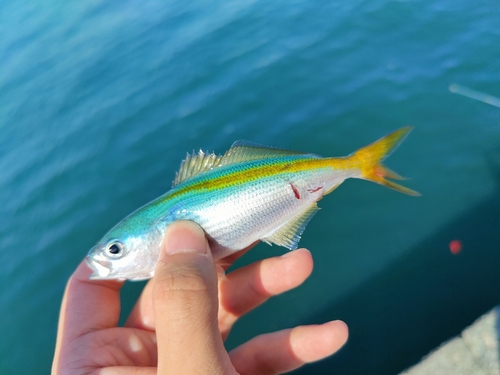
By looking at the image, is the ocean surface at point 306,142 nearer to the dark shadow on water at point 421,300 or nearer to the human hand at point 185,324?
the dark shadow on water at point 421,300

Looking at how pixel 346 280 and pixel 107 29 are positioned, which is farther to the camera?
pixel 107 29

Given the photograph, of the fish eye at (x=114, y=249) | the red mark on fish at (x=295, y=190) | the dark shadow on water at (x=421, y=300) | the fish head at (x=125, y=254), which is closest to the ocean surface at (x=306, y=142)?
the dark shadow on water at (x=421, y=300)

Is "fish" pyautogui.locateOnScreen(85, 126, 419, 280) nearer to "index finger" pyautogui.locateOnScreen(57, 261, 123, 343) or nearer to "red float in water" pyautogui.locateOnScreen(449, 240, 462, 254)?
"index finger" pyautogui.locateOnScreen(57, 261, 123, 343)

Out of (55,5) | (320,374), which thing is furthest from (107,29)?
(320,374)

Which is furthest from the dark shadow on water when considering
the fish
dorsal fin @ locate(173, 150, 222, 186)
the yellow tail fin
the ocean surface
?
dorsal fin @ locate(173, 150, 222, 186)

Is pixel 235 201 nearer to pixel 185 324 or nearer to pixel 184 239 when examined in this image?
pixel 184 239

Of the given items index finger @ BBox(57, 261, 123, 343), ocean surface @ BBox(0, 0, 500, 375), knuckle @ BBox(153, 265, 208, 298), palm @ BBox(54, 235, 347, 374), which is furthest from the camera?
ocean surface @ BBox(0, 0, 500, 375)

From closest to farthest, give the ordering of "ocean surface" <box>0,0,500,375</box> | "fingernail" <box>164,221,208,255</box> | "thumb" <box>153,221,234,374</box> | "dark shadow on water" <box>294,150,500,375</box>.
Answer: "thumb" <box>153,221,234,374</box>, "fingernail" <box>164,221,208,255</box>, "dark shadow on water" <box>294,150,500,375</box>, "ocean surface" <box>0,0,500,375</box>

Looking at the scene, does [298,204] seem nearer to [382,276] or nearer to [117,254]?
[117,254]
